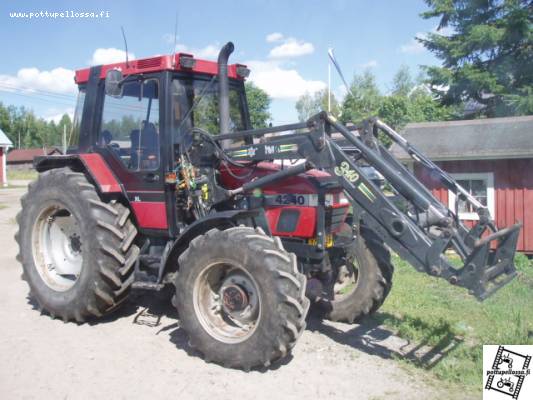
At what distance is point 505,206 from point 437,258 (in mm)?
8319

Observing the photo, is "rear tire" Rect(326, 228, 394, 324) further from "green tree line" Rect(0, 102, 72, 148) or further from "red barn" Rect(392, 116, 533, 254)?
"green tree line" Rect(0, 102, 72, 148)

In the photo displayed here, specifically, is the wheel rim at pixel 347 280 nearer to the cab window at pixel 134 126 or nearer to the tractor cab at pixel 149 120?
the tractor cab at pixel 149 120

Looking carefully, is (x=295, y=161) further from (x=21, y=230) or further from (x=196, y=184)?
(x=21, y=230)

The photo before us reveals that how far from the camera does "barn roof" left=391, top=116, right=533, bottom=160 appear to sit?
11.8 metres

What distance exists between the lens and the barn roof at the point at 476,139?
466 inches

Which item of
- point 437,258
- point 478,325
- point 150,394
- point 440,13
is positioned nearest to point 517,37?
point 440,13

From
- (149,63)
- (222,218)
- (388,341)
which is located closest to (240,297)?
(222,218)

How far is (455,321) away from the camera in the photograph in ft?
20.6

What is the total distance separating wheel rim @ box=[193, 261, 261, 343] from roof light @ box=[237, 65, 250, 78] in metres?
2.59

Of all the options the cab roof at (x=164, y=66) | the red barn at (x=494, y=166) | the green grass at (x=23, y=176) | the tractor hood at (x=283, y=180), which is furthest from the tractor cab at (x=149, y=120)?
the green grass at (x=23, y=176)

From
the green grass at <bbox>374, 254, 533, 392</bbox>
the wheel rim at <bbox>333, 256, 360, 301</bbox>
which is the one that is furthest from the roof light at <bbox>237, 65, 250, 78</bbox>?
the green grass at <bbox>374, 254, 533, 392</bbox>

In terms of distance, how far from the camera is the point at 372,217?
4.96 m

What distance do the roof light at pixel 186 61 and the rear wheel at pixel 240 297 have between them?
1858 millimetres

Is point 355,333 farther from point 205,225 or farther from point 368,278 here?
point 205,225
